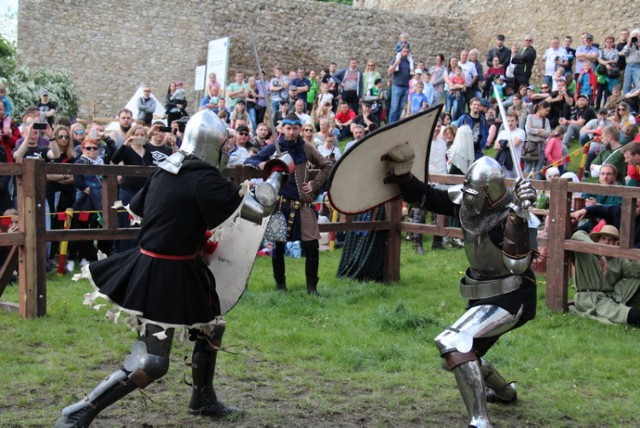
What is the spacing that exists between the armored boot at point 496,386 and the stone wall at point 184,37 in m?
21.1

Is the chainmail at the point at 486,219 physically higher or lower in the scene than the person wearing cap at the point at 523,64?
lower

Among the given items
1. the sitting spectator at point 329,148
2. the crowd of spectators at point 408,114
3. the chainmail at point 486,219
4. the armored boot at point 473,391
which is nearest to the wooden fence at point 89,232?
the crowd of spectators at point 408,114

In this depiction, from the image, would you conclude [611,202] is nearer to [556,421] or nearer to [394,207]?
[394,207]

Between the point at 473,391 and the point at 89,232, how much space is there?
3.95 metres

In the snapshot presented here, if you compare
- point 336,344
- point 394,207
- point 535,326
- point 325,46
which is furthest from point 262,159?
point 325,46

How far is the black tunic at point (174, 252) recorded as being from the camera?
13.5 ft

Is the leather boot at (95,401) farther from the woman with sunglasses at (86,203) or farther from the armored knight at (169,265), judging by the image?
the woman with sunglasses at (86,203)

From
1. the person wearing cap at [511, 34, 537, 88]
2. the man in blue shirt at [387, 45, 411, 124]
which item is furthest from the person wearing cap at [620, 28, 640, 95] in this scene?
the man in blue shirt at [387, 45, 411, 124]

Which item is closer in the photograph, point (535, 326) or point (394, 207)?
point (535, 326)

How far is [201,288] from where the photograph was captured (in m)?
4.25

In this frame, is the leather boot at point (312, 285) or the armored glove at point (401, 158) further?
the leather boot at point (312, 285)

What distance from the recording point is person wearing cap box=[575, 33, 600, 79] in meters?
16.5

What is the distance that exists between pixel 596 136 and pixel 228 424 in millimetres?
9826

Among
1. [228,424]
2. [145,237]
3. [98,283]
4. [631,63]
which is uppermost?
[631,63]
